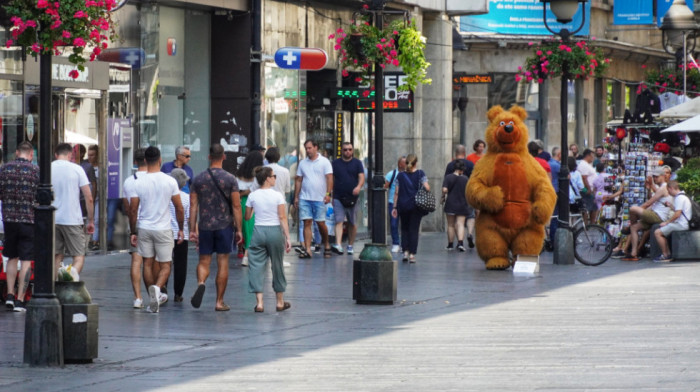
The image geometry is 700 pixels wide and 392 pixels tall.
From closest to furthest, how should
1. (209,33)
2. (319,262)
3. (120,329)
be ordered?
(120,329) < (319,262) < (209,33)

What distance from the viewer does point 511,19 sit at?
4216 cm

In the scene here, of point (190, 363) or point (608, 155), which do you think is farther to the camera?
point (608, 155)

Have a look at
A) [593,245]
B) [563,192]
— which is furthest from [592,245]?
[563,192]

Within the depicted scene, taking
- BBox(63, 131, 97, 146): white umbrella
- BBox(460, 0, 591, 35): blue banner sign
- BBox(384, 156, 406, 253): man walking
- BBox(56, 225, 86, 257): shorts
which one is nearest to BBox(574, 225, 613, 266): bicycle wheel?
BBox(384, 156, 406, 253): man walking

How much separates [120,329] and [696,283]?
8.34 metres

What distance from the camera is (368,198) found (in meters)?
29.9

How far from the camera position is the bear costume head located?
2070cm

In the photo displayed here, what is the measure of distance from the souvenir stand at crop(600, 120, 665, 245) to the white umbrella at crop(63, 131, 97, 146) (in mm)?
8565

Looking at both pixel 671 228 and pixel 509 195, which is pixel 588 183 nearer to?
pixel 671 228

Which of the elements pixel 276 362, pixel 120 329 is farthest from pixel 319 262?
pixel 276 362

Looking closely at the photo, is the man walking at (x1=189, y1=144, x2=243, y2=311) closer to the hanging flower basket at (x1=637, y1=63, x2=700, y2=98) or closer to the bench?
the bench

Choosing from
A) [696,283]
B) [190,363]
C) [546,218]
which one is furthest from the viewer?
[546,218]

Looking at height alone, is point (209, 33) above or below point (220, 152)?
above

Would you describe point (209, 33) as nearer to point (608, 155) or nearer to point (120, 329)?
point (608, 155)
